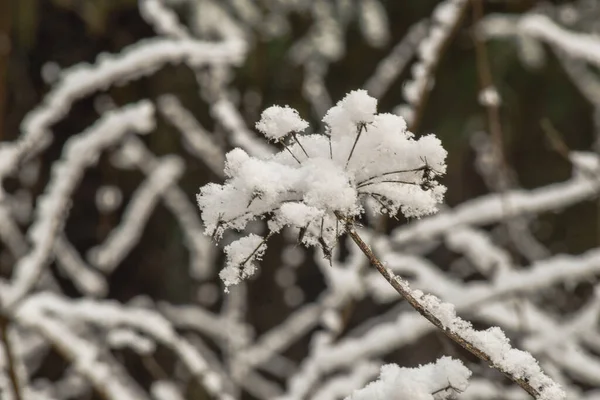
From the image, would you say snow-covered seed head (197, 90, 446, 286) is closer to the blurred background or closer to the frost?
the frost

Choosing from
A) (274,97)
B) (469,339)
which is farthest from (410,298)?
(274,97)

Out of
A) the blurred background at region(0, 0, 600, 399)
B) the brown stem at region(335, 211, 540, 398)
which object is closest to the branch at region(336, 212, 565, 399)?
the brown stem at region(335, 211, 540, 398)

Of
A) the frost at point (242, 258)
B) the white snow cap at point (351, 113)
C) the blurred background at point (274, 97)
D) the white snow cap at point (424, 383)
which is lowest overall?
the white snow cap at point (424, 383)

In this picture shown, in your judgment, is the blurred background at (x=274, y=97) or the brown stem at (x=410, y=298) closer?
the brown stem at (x=410, y=298)

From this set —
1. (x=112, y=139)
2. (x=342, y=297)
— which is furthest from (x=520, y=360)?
(x=342, y=297)

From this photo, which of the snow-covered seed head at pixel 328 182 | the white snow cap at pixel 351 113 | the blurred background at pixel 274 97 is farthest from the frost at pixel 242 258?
the blurred background at pixel 274 97

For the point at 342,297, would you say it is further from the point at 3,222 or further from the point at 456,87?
the point at 456,87

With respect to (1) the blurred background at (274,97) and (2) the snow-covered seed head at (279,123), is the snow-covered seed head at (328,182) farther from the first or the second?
(1) the blurred background at (274,97)

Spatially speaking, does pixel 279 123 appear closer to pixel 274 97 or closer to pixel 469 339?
pixel 469 339
